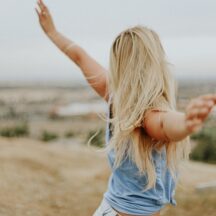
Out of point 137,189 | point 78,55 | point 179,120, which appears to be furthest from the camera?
point 78,55

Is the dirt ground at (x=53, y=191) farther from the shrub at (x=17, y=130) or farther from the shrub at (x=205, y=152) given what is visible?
the shrub at (x=17, y=130)

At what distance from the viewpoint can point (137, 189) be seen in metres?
2.58

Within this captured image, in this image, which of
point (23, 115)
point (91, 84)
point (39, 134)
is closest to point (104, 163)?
point (91, 84)

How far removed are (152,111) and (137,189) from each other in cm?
41

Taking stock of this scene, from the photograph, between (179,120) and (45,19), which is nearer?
(179,120)

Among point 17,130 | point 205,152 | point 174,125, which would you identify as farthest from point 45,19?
point 17,130

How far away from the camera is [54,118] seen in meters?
35.2

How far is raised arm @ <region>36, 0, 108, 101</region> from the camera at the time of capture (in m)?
2.89

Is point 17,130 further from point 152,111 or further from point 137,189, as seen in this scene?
point 152,111

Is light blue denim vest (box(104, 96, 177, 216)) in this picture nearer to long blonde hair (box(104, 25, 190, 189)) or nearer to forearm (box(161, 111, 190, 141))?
long blonde hair (box(104, 25, 190, 189))

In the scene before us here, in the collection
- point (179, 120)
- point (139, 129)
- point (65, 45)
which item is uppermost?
point (65, 45)

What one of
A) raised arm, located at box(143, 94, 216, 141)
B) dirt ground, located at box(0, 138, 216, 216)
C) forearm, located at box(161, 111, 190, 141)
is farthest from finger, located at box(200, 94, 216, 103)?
dirt ground, located at box(0, 138, 216, 216)

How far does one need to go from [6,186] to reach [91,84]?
4.54m

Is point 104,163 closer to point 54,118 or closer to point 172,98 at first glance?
point 172,98
